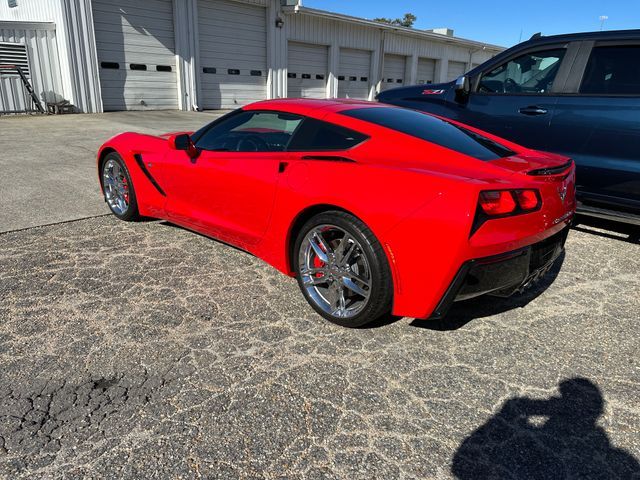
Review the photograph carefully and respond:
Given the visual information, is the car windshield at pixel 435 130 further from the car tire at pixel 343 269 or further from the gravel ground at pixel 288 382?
the gravel ground at pixel 288 382

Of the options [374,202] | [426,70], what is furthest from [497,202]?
[426,70]

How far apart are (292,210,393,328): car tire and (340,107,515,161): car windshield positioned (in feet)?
2.62

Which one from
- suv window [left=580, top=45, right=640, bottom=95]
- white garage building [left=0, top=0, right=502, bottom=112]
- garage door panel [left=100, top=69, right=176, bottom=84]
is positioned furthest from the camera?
garage door panel [left=100, top=69, right=176, bottom=84]

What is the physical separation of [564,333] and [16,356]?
3.23 meters

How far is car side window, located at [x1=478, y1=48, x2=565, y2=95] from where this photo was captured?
5086 millimetres

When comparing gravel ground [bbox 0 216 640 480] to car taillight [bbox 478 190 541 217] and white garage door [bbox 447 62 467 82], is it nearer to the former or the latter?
car taillight [bbox 478 190 541 217]

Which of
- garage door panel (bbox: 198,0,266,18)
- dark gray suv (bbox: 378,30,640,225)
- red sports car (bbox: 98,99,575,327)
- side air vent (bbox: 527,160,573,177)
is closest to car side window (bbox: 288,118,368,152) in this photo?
red sports car (bbox: 98,99,575,327)

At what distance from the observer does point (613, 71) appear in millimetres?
4695

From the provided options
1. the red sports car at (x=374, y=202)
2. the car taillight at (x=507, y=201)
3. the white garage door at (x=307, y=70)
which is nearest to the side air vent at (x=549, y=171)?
the red sports car at (x=374, y=202)

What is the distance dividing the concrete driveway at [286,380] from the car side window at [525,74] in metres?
2.38

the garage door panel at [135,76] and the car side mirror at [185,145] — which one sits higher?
the garage door panel at [135,76]

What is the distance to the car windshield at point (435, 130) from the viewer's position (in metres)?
3.09

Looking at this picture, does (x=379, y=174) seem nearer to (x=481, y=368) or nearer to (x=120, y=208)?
(x=481, y=368)

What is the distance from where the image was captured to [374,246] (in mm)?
2691
